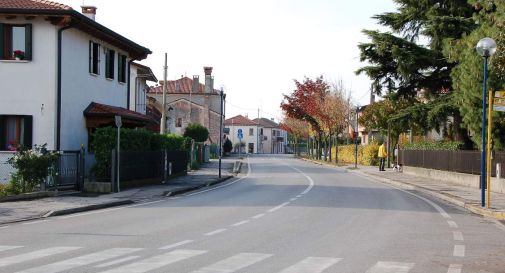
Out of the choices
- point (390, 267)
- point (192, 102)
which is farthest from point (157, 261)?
point (192, 102)

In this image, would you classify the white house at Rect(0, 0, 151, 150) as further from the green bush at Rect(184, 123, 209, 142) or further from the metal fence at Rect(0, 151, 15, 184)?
the green bush at Rect(184, 123, 209, 142)

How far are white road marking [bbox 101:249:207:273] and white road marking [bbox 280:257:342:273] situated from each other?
5.38 feet

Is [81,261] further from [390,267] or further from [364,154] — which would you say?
[364,154]

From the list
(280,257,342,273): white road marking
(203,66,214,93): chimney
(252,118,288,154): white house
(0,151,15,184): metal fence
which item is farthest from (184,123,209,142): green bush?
(252,118,288,154): white house

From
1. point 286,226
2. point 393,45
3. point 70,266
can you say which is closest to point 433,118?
point 393,45

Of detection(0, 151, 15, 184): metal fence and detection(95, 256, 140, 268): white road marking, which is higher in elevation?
detection(0, 151, 15, 184): metal fence

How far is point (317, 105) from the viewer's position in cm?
6906

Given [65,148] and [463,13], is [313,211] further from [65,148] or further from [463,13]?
[463,13]

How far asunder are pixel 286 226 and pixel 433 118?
22.2 meters

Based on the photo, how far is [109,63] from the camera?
95.7 ft

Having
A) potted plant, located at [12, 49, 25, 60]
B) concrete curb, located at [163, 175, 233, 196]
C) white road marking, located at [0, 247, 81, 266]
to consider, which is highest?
potted plant, located at [12, 49, 25, 60]

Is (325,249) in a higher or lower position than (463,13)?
lower

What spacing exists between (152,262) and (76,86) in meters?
17.6

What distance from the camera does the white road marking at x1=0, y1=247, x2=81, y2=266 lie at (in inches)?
349
